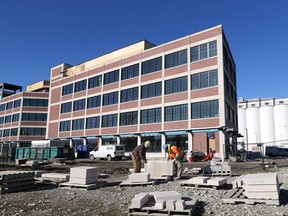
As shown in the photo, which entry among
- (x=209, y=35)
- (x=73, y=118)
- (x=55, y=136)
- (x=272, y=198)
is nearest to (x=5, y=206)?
(x=272, y=198)

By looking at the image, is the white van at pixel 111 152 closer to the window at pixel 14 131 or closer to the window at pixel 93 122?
the window at pixel 93 122

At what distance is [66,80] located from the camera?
173 feet

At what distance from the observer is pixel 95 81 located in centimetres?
4694

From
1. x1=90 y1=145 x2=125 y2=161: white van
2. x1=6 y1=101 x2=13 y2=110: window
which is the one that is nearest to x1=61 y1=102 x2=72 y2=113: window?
x1=90 y1=145 x2=125 y2=161: white van

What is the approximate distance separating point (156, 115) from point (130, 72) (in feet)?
29.1

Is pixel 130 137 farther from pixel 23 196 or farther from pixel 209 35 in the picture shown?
pixel 23 196

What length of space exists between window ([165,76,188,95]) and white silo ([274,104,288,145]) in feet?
119

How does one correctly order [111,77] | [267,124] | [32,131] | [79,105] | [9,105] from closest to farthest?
[111,77] → [79,105] → [32,131] → [267,124] → [9,105]

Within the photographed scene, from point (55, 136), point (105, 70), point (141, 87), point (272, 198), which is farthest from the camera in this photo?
point (55, 136)

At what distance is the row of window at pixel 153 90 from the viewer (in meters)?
32.3

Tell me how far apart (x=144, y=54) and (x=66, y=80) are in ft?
65.1

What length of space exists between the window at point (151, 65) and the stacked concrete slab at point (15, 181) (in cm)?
2908

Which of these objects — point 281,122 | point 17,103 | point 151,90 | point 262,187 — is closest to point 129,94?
point 151,90

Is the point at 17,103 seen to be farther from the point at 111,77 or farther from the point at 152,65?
the point at 152,65
